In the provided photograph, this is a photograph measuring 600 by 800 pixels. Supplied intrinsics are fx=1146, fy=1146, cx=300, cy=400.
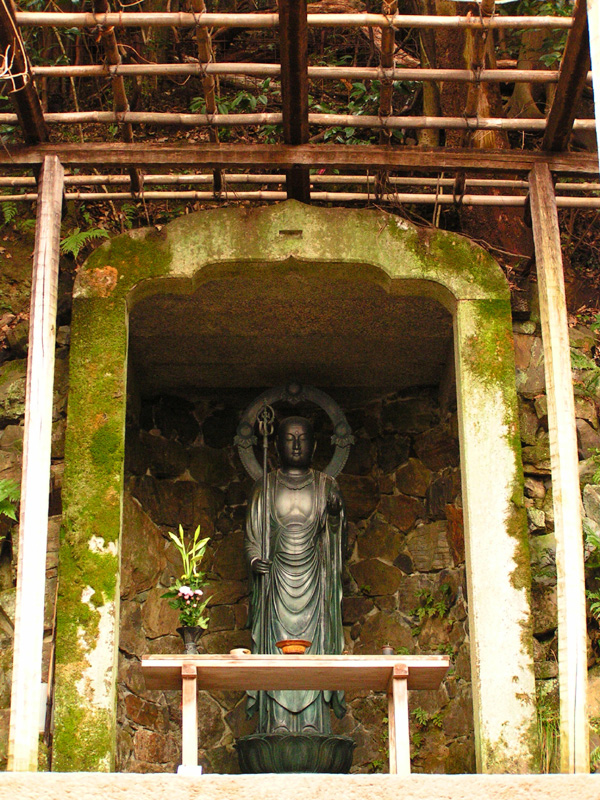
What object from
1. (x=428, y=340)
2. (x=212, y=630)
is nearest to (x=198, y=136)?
(x=428, y=340)

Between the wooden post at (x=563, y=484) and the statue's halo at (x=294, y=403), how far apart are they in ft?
7.10

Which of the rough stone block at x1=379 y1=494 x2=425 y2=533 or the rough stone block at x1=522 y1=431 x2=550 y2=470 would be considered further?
the rough stone block at x1=379 y1=494 x2=425 y2=533

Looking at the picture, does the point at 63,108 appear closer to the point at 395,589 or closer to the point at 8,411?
the point at 8,411

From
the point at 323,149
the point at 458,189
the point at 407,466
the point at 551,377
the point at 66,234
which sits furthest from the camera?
the point at 407,466

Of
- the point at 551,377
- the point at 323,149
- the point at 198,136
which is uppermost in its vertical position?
the point at 198,136

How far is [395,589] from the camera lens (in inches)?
311

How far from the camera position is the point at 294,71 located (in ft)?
19.0

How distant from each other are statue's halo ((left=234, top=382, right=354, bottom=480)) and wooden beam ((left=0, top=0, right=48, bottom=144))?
2418 mm

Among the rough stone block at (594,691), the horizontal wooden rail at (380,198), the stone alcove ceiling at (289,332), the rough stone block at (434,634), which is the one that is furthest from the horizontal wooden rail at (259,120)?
the rough stone block at (434,634)

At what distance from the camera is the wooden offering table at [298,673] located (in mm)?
5262

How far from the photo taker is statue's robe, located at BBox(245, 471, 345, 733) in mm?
6926

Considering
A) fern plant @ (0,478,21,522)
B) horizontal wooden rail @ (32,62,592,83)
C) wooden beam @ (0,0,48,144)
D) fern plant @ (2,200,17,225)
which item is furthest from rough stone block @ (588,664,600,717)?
fern plant @ (2,200,17,225)

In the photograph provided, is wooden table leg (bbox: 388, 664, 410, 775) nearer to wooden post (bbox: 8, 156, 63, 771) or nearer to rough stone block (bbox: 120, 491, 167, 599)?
wooden post (bbox: 8, 156, 63, 771)

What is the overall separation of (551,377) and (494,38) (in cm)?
438
